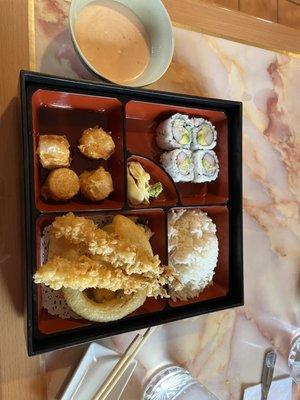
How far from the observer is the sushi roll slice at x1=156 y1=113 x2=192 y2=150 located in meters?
1.47

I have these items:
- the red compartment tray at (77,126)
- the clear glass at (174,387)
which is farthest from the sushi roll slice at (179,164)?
the clear glass at (174,387)

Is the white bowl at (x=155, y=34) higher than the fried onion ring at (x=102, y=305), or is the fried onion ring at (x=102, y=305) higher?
the white bowl at (x=155, y=34)

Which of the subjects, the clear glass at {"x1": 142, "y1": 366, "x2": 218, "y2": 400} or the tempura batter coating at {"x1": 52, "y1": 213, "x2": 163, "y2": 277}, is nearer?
the tempura batter coating at {"x1": 52, "y1": 213, "x2": 163, "y2": 277}

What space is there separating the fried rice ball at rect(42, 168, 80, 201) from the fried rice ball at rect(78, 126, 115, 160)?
102 millimetres

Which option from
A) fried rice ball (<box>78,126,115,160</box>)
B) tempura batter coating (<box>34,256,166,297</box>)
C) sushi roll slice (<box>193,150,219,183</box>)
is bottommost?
tempura batter coating (<box>34,256,166,297</box>)

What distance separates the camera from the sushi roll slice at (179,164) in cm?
148

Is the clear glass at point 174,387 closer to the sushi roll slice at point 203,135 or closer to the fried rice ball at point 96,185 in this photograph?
the fried rice ball at point 96,185

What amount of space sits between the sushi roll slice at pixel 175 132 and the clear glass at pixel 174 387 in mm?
872

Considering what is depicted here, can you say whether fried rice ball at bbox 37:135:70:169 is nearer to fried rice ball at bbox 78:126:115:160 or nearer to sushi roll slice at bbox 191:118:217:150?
fried rice ball at bbox 78:126:115:160

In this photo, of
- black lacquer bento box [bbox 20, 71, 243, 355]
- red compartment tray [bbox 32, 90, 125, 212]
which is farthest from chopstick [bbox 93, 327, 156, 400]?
red compartment tray [bbox 32, 90, 125, 212]

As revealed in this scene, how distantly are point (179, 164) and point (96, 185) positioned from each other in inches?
14.1

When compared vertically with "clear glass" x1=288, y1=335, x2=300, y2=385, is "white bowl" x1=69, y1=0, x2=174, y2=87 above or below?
above

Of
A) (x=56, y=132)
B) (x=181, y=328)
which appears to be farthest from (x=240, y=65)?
(x=181, y=328)

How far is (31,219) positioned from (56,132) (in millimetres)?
354
